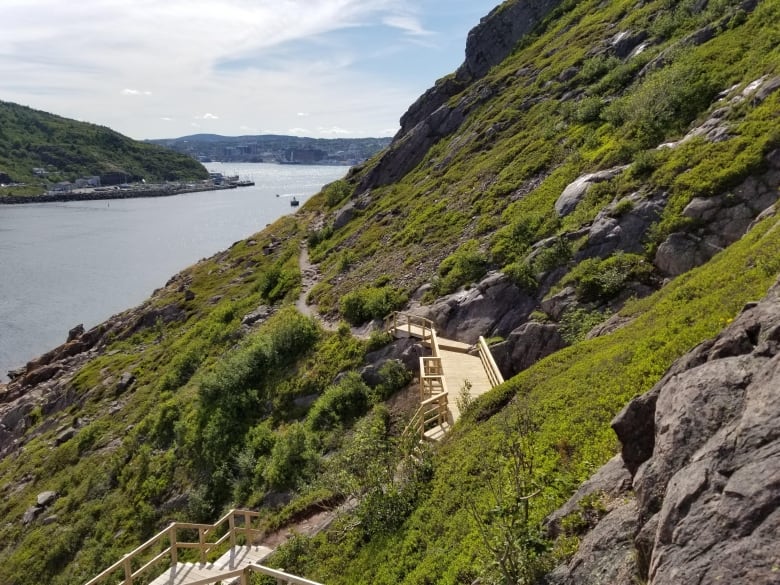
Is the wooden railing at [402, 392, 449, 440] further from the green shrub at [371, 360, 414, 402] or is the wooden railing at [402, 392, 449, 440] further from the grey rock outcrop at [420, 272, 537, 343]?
the grey rock outcrop at [420, 272, 537, 343]

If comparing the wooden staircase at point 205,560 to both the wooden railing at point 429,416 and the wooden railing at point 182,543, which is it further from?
the wooden railing at point 429,416

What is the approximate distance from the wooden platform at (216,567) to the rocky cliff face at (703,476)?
10.1 meters

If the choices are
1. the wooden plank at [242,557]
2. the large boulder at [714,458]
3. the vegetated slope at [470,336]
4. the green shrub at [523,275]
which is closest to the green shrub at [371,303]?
the vegetated slope at [470,336]

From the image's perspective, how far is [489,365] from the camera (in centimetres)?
2191

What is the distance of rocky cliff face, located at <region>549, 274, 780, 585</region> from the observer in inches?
216

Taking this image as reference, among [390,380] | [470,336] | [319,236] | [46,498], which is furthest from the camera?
[319,236]

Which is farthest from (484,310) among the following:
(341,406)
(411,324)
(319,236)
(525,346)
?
(319,236)

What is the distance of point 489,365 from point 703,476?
15.7 m

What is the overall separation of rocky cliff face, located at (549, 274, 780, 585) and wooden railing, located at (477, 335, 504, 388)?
10.9m

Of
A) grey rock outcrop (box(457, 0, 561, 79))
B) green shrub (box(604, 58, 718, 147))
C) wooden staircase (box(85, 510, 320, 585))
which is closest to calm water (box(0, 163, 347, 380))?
wooden staircase (box(85, 510, 320, 585))

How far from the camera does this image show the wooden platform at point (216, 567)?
49.9 feet

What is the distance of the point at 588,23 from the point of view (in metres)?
56.2

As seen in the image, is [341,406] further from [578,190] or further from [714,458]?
[714,458]

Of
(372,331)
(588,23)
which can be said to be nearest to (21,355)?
(372,331)
